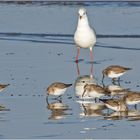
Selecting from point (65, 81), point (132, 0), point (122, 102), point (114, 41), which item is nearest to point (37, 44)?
point (114, 41)

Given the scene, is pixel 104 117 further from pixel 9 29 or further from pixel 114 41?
pixel 9 29

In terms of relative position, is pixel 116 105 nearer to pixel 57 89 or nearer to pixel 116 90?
pixel 57 89

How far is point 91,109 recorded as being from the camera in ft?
41.4

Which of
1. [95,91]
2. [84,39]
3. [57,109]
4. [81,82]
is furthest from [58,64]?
[57,109]

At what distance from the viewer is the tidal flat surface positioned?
11.3 metres

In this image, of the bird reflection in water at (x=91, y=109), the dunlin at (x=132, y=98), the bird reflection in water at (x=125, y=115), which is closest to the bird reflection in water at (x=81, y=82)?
the bird reflection in water at (x=91, y=109)

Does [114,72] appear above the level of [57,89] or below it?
above

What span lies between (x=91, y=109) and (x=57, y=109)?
0.58m

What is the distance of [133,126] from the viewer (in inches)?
445

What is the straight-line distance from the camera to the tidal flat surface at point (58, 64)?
1133 centimetres

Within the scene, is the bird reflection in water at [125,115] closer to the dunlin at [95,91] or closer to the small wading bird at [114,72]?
the dunlin at [95,91]

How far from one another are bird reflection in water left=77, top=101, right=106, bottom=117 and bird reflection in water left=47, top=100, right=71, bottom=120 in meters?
0.30

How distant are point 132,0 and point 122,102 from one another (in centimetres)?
2095

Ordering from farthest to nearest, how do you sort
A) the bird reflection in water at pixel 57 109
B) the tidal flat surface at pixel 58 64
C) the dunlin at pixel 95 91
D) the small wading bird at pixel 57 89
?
the small wading bird at pixel 57 89
the dunlin at pixel 95 91
the bird reflection in water at pixel 57 109
the tidal flat surface at pixel 58 64
